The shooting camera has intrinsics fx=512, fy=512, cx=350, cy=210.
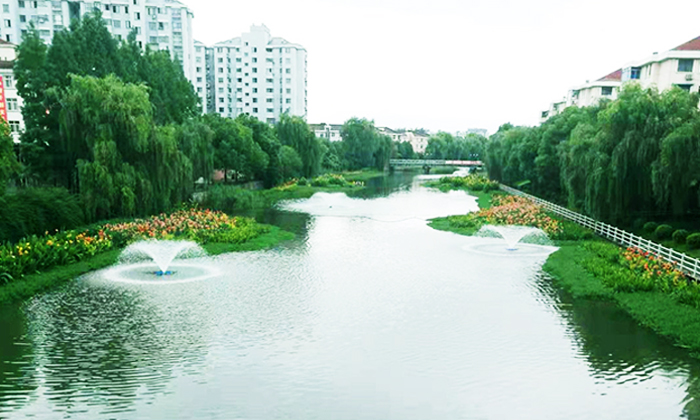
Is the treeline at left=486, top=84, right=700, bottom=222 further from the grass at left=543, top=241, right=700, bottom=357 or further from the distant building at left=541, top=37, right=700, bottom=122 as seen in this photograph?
the distant building at left=541, top=37, right=700, bottom=122

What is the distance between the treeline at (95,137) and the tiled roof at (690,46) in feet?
118

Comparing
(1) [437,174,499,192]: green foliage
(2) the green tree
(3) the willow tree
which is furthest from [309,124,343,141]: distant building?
(3) the willow tree

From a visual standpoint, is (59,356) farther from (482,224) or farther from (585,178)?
(585,178)

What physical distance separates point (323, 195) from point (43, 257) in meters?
33.3

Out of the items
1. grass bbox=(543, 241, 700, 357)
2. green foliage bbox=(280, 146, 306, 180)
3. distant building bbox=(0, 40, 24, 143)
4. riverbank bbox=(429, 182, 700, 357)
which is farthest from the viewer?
green foliage bbox=(280, 146, 306, 180)

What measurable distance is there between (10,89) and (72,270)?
2964 centimetres

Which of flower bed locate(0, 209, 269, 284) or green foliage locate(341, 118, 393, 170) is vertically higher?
green foliage locate(341, 118, 393, 170)

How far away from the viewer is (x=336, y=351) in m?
11.4

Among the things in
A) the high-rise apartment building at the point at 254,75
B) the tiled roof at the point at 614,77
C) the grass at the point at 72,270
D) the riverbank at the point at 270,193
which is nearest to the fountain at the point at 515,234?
the grass at the point at 72,270

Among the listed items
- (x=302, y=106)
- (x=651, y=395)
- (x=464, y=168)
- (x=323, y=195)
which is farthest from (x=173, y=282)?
(x=464, y=168)

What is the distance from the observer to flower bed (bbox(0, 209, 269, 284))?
54.8 ft

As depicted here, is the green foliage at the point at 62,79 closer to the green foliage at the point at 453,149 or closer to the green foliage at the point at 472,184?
the green foliage at the point at 472,184

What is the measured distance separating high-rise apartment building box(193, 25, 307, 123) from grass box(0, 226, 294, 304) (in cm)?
7976

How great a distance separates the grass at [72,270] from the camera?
15.1 metres
